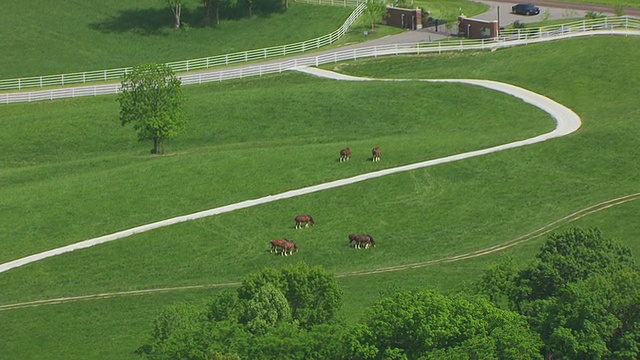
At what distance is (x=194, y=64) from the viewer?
345ft

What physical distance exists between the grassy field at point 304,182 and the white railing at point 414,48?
2361mm

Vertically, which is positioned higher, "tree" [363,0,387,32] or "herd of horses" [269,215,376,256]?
"tree" [363,0,387,32]

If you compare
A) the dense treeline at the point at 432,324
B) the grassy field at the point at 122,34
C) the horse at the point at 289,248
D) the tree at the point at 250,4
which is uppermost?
the tree at the point at 250,4

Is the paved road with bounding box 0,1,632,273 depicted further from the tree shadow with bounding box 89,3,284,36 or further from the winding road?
the tree shadow with bounding box 89,3,284,36

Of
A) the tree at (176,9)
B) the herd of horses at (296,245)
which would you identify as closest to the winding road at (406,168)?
the herd of horses at (296,245)

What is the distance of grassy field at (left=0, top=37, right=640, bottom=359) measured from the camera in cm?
5831

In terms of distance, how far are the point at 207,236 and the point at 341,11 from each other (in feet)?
182

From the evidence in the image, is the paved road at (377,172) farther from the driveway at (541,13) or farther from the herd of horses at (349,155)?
the driveway at (541,13)

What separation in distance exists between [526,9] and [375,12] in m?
13.0

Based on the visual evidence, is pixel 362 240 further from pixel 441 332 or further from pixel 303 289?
pixel 441 332

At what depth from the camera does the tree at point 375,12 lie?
111375 millimetres

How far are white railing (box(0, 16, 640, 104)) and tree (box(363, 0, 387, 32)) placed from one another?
8.79m

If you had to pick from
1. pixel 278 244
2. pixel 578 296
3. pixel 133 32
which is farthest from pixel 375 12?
pixel 578 296

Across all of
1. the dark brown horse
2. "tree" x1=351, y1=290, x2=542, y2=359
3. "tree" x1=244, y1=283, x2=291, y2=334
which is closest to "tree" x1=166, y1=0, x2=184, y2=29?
the dark brown horse
